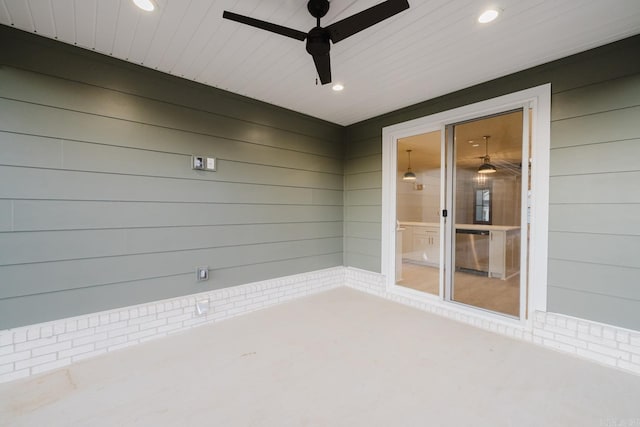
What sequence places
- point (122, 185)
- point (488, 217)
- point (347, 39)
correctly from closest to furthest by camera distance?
1. point (347, 39)
2. point (122, 185)
3. point (488, 217)

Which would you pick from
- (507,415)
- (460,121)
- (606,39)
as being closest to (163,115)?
(460,121)

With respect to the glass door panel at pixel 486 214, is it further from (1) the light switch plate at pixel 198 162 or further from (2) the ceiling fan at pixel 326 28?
(1) the light switch plate at pixel 198 162

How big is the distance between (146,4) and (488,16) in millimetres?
2358

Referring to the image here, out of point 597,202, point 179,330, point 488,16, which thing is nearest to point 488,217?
point 597,202

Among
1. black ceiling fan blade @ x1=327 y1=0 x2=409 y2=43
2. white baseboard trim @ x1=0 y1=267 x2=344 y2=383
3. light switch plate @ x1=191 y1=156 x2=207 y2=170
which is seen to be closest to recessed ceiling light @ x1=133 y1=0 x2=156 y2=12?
black ceiling fan blade @ x1=327 y1=0 x2=409 y2=43

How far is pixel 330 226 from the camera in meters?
4.14

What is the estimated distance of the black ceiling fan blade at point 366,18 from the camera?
1410 millimetres

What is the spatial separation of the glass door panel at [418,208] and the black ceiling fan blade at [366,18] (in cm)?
220

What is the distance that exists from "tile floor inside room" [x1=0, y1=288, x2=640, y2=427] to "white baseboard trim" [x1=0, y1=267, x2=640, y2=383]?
0.10 meters

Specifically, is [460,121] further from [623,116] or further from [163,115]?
[163,115]

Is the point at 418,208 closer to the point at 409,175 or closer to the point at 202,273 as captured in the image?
the point at 409,175

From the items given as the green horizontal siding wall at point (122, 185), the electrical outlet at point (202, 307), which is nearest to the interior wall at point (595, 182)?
the green horizontal siding wall at point (122, 185)

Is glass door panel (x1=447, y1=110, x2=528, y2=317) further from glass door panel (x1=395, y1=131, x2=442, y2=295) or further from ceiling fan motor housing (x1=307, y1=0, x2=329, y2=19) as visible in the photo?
ceiling fan motor housing (x1=307, y1=0, x2=329, y2=19)

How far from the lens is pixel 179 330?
271 centimetres
